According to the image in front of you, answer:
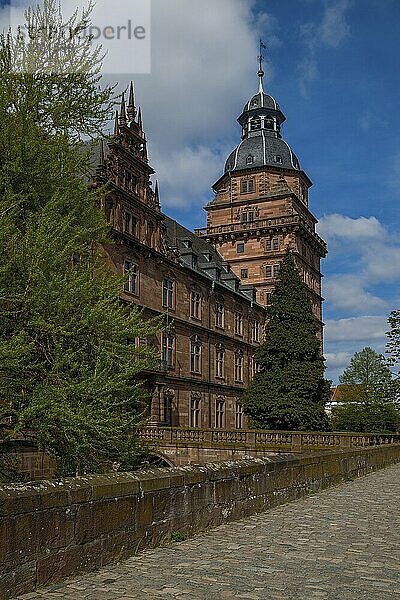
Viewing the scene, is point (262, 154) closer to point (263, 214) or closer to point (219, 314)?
point (263, 214)

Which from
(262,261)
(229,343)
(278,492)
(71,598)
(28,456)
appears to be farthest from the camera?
(262,261)

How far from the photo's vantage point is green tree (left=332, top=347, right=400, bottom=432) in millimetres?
42875

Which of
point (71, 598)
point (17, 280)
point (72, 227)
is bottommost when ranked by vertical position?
point (71, 598)

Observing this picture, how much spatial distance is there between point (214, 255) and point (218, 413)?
16043 millimetres

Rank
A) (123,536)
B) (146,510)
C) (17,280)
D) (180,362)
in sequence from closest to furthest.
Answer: (123,536) → (146,510) → (17,280) → (180,362)

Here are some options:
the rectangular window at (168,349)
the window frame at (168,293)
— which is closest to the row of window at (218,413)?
the rectangular window at (168,349)

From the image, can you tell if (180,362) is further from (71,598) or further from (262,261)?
(71,598)

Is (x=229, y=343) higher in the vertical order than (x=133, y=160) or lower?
lower

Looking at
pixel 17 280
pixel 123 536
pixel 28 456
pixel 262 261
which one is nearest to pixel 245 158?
pixel 262 261

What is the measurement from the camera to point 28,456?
2436 centimetres

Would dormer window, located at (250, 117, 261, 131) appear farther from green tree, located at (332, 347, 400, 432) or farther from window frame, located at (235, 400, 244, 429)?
window frame, located at (235, 400, 244, 429)

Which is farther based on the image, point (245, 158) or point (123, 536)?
point (245, 158)

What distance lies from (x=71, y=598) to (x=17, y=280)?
37.6 feet

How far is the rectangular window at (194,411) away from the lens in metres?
42.8
